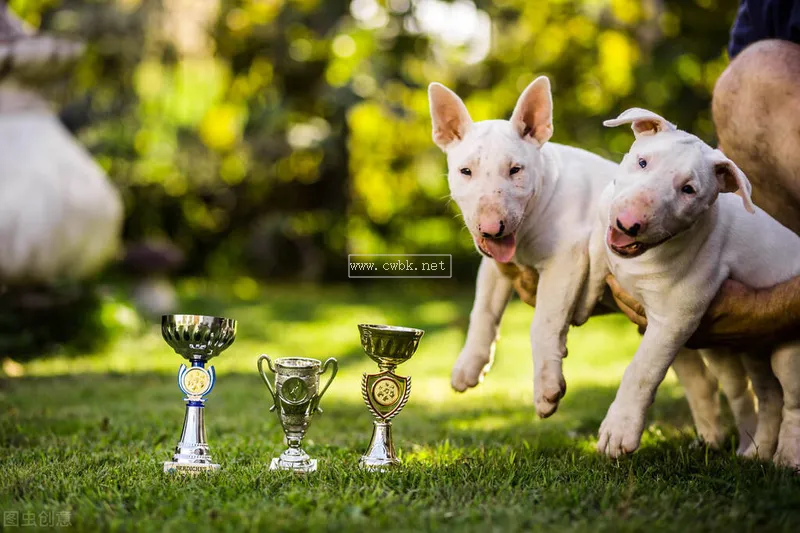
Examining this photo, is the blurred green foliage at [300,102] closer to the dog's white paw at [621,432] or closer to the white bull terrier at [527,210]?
the white bull terrier at [527,210]

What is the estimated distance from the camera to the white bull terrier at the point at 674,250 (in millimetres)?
2447

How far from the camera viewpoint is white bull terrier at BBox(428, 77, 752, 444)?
272 cm

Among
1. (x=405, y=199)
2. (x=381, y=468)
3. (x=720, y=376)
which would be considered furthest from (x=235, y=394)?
(x=405, y=199)

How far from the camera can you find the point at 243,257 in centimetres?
1305

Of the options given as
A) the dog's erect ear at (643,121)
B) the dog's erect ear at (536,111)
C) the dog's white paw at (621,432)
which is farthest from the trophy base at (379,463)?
the dog's erect ear at (643,121)

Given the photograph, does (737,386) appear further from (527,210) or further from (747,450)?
(527,210)

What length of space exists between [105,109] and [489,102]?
20.1 ft

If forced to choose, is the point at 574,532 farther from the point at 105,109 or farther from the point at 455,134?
the point at 105,109

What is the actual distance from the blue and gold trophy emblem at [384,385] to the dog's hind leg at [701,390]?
1.28 m

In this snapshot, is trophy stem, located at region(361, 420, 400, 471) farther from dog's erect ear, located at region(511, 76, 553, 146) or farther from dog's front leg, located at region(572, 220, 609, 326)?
dog's erect ear, located at region(511, 76, 553, 146)
